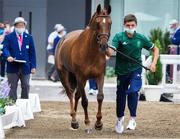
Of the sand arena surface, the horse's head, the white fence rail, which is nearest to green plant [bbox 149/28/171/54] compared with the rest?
the white fence rail

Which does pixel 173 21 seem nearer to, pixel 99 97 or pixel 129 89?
pixel 129 89

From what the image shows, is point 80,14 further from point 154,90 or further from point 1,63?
point 154,90

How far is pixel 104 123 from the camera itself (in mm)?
12898

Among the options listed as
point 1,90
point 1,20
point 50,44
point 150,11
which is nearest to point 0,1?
point 1,20

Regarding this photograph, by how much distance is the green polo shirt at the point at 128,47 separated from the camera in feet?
37.7

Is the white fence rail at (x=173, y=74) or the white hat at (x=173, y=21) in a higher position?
the white hat at (x=173, y=21)

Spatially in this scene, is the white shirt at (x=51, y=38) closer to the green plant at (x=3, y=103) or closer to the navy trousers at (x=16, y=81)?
the navy trousers at (x=16, y=81)

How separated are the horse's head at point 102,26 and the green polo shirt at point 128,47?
468 millimetres

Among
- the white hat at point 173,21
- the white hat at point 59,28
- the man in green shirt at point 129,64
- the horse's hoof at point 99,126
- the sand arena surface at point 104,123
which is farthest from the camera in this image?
the white hat at point 173,21

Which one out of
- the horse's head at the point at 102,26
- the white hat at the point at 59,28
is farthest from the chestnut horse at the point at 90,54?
the white hat at the point at 59,28

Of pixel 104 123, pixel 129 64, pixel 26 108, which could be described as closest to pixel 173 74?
pixel 104 123

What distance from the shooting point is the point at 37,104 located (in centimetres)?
1463

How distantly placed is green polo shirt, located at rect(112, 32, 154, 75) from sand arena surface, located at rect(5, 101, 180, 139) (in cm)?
109

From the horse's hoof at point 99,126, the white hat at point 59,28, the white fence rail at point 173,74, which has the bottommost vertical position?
the horse's hoof at point 99,126
